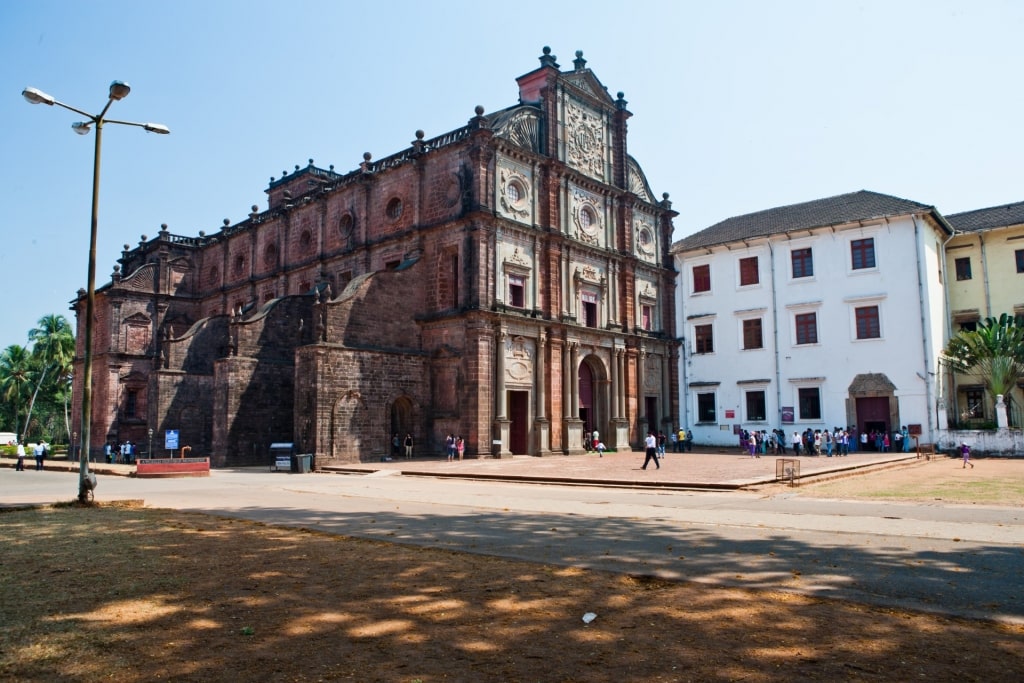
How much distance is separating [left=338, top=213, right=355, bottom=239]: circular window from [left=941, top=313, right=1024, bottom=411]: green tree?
30560mm

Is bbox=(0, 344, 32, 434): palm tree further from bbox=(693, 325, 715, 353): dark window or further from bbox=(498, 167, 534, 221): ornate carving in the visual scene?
bbox=(693, 325, 715, 353): dark window

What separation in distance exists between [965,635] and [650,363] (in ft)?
117

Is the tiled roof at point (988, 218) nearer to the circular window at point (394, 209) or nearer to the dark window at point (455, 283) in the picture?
the dark window at point (455, 283)

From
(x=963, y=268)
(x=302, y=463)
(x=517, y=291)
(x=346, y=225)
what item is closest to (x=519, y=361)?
(x=517, y=291)

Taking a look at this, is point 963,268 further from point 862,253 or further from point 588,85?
point 588,85

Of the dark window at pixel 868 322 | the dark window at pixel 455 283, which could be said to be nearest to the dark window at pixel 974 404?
the dark window at pixel 868 322

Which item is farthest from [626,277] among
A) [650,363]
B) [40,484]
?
[40,484]

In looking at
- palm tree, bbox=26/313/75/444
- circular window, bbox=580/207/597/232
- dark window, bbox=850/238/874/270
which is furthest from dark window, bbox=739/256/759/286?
palm tree, bbox=26/313/75/444

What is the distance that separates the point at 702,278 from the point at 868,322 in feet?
31.3

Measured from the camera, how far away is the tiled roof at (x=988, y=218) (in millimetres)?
36250

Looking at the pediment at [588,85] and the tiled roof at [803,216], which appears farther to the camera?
the pediment at [588,85]

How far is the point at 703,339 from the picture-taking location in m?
41.3

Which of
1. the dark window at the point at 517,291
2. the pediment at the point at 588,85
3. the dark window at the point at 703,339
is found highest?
the pediment at the point at 588,85

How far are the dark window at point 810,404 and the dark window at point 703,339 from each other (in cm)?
580
